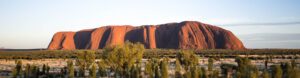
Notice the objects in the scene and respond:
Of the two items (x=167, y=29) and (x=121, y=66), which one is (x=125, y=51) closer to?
(x=121, y=66)

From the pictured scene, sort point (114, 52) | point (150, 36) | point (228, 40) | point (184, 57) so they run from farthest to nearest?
point (150, 36) → point (228, 40) → point (184, 57) → point (114, 52)

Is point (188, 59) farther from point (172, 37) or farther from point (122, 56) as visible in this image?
point (172, 37)

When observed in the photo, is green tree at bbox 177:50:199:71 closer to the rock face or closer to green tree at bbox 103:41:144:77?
green tree at bbox 103:41:144:77

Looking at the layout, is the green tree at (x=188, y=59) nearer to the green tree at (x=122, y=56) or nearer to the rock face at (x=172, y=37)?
the green tree at (x=122, y=56)

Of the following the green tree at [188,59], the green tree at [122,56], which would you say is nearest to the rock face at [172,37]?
the green tree at [188,59]

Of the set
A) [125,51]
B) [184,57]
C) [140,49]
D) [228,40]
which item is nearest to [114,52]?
[125,51]

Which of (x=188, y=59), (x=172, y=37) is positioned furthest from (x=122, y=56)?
(x=172, y=37)
